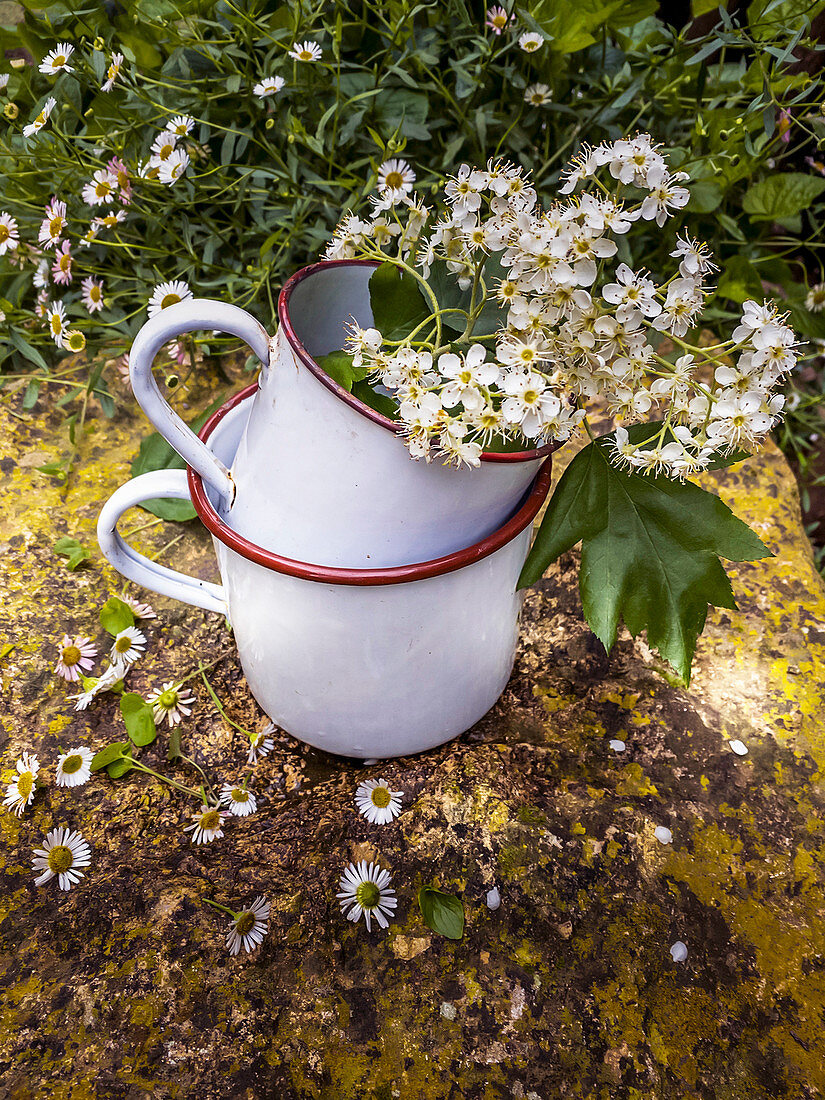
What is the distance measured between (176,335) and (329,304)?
164 millimetres

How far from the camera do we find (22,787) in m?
0.71

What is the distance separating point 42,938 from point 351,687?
0.32 m

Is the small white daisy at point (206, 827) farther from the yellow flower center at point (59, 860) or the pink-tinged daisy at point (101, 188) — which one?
the pink-tinged daisy at point (101, 188)

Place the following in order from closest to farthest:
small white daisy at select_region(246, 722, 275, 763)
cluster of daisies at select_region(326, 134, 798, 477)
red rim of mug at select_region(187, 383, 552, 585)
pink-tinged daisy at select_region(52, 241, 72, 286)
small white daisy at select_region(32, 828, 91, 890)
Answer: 1. cluster of daisies at select_region(326, 134, 798, 477)
2. red rim of mug at select_region(187, 383, 552, 585)
3. small white daisy at select_region(32, 828, 91, 890)
4. small white daisy at select_region(246, 722, 275, 763)
5. pink-tinged daisy at select_region(52, 241, 72, 286)

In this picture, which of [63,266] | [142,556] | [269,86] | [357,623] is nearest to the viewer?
[357,623]

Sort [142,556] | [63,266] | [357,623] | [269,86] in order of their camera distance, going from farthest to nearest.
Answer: [63,266], [269,86], [142,556], [357,623]

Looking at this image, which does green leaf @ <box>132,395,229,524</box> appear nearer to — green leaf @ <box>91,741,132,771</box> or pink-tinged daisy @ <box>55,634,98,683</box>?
pink-tinged daisy @ <box>55,634,98,683</box>

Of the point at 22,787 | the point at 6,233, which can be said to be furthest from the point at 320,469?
the point at 6,233

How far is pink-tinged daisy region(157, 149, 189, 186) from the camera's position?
0.81 m

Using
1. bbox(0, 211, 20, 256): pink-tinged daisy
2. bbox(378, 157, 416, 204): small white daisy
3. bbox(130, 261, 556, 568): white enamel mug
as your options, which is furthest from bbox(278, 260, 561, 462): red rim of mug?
bbox(0, 211, 20, 256): pink-tinged daisy

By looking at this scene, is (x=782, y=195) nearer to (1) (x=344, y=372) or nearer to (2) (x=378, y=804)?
(1) (x=344, y=372)

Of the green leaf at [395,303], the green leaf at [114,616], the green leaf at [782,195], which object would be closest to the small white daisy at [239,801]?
the green leaf at [114,616]

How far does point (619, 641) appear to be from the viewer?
2.79 feet

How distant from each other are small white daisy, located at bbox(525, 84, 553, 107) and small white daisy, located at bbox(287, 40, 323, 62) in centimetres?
25
